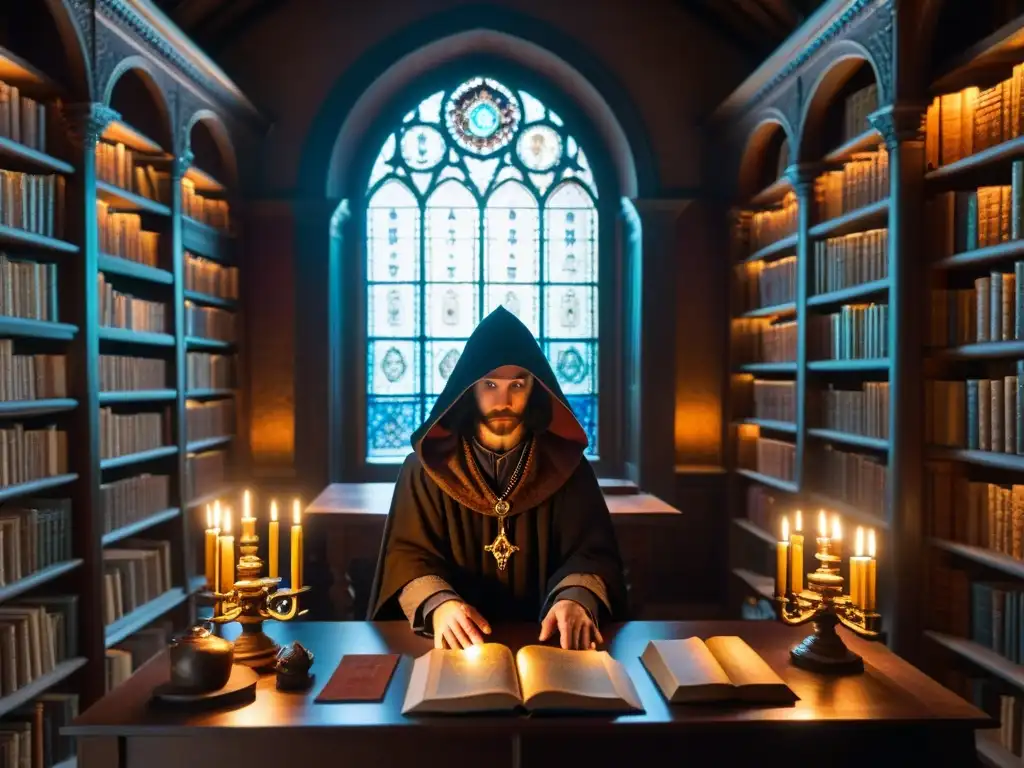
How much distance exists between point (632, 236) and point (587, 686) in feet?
15.8

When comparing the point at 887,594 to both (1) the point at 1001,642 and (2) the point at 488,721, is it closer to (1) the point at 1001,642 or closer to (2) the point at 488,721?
(1) the point at 1001,642

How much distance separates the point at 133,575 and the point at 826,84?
4.08m

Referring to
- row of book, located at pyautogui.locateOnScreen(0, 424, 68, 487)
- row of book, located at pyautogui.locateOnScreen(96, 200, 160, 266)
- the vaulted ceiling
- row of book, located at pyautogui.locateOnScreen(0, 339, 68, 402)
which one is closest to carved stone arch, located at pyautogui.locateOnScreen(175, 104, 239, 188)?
row of book, located at pyautogui.locateOnScreen(96, 200, 160, 266)

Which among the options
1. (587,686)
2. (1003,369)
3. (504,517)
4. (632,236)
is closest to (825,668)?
(587,686)

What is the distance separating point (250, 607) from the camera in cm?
186

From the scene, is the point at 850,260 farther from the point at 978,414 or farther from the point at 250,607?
the point at 250,607

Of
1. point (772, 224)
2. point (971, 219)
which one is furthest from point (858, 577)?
point (772, 224)

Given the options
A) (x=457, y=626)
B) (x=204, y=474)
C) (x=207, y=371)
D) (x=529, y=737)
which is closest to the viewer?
(x=529, y=737)

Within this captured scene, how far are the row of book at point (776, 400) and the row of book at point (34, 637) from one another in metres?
3.69

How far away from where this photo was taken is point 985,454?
10.6 feet

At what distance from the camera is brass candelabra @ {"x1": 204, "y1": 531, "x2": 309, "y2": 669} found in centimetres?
184

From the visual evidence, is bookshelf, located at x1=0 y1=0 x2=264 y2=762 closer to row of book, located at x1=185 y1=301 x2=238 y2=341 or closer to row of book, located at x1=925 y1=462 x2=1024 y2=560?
row of book, located at x1=185 y1=301 x2=238 y2=341

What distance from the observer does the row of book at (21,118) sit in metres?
3.28

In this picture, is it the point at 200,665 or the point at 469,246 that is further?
the point at 469,246
